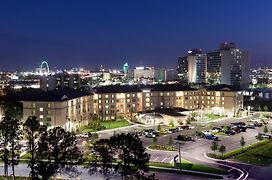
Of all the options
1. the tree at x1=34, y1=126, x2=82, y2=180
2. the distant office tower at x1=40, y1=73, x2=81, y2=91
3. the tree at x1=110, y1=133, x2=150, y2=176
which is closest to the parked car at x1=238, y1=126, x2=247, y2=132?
the tree at x1=34, y1=126, x2=82, y2=180

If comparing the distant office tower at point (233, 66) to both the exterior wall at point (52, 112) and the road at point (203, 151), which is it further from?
the exterior wall at point (52, 112)

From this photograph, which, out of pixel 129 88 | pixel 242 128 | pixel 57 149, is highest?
pixel 129 88

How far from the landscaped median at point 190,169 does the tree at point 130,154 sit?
544cm

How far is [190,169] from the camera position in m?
21.7

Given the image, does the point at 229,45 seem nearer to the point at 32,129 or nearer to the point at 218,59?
the point at 218,59

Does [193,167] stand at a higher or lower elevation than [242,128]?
lower

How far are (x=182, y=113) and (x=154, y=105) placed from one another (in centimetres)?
560

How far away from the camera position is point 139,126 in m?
38.0

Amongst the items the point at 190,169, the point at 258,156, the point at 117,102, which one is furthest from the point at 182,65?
the point at 190,169

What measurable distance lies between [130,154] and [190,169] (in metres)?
6.50

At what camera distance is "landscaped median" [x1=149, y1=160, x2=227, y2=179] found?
20.8 metres

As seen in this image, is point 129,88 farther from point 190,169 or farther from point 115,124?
point 190,169

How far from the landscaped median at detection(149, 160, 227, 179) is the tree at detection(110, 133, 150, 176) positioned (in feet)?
17.9

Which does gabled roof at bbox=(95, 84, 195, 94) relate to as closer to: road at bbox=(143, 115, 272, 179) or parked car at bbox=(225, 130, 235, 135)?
road at bbox=(143, 115, 272, 179)
